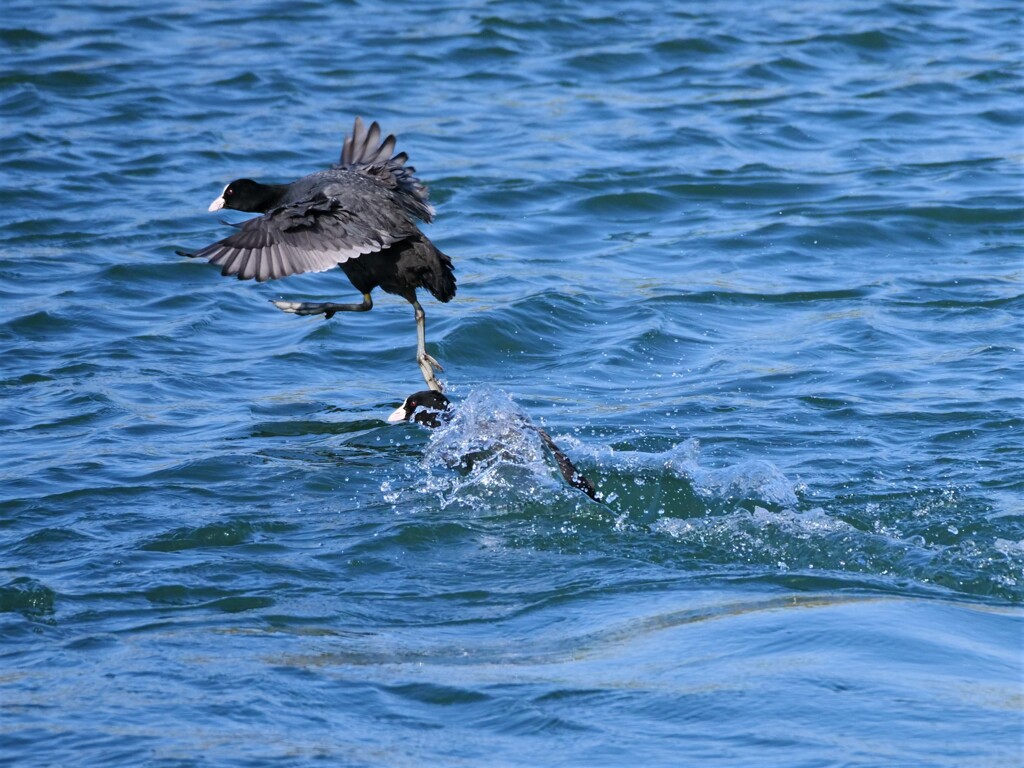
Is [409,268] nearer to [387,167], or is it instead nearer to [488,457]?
[387,167]

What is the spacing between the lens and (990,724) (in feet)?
12.6

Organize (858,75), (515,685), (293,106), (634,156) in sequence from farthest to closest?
(858,75) < (293,106) < (634,156) < (515,685)

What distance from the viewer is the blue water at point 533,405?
4.03 metres

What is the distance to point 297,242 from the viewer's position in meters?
6.20

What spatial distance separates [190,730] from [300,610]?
0.84 metres

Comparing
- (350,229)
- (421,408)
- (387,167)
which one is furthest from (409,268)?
(387,167)

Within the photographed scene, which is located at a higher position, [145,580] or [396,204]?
[396,204]

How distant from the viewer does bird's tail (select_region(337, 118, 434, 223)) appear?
22.8 feet

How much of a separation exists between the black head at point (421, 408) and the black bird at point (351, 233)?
9.7 inches

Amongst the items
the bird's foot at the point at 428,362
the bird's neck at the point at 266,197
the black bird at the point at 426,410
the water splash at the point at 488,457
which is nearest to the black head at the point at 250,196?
the bird's neck at the point at 266,197

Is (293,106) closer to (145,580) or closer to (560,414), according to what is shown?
(560,414)

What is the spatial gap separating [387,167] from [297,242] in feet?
3.75

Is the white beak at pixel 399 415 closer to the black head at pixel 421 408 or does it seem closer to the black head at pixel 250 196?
A: the black head at pixel 421 408

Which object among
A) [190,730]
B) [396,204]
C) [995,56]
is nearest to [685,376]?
[396,204]
